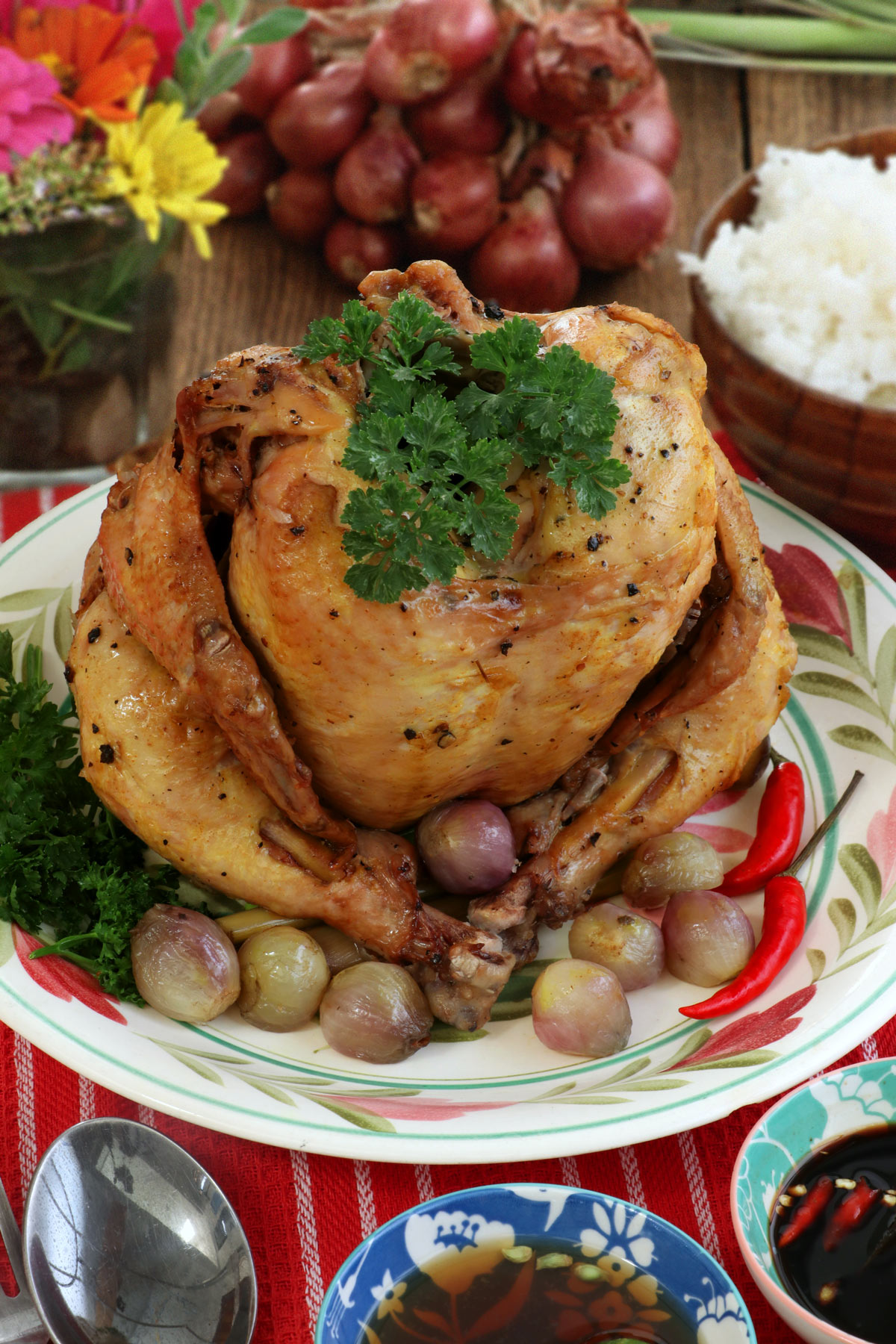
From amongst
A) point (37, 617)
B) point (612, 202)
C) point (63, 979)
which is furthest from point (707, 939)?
point (612, 202)

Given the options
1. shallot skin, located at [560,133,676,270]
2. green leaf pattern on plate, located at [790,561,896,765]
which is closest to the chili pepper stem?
green leaf pattern on plate, located at [790,561,896,765]

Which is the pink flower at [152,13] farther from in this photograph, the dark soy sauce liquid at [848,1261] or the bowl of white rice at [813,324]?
the dark soy sauce liquid at [848,1261]

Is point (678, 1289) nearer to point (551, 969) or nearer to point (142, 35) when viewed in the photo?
point (551, 969)

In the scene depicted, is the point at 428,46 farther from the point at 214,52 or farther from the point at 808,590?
the point at 808,590

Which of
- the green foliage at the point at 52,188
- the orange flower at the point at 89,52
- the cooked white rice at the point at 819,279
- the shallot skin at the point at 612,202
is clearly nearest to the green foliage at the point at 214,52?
the orange flower at the point at 89,52

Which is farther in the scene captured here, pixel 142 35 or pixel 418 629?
pixel 142 35

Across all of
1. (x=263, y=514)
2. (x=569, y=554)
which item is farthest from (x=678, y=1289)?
(x=263, y=514)
